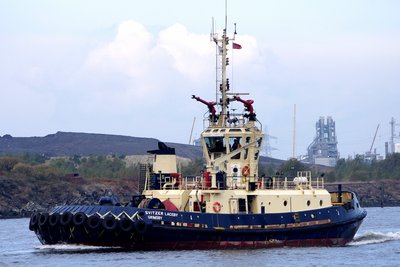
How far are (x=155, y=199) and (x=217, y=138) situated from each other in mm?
4305

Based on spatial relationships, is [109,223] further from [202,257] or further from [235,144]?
[235,144]

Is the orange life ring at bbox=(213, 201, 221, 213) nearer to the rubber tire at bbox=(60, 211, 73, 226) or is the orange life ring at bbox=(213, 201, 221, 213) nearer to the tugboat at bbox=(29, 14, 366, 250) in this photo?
the tugboat at bbox=(29, 14, 366, 250)

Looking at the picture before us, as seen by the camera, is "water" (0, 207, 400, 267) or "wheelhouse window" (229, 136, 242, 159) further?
"wheelhouse window" (229, 136, 242, 159)

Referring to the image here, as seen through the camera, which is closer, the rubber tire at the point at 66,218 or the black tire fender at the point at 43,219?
the rubber tire at the point at 66,218

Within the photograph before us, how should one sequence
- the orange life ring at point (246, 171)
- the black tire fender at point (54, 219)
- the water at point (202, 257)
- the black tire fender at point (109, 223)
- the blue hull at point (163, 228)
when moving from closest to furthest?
the water at point (202, 257), the black tire fender at point (109, 223), the blue hull at point (163, 228), the black tire fender at point (54, 219), the orange life ring at point (246, 171)

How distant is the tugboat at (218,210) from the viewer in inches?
1752

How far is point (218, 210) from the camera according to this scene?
46.2 m

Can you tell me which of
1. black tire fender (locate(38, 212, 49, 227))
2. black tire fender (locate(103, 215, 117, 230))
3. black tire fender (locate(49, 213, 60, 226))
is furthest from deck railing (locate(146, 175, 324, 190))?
black tire fender (locate(38, 212, 49, 227))

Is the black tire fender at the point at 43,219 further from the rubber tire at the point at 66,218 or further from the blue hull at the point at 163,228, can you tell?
the rubber tire at the point at 66,218

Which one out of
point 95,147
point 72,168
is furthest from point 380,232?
point 95,147

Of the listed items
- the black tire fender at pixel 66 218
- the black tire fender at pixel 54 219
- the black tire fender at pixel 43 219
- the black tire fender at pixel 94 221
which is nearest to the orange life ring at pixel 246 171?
the black tire fender at pixel 94 221

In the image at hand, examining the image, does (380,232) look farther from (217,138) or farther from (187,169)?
(187,169)

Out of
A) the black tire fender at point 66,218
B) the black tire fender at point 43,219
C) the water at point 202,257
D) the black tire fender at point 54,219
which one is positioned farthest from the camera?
the black tire fender at point 43,219

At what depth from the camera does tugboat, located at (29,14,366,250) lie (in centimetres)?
4450
